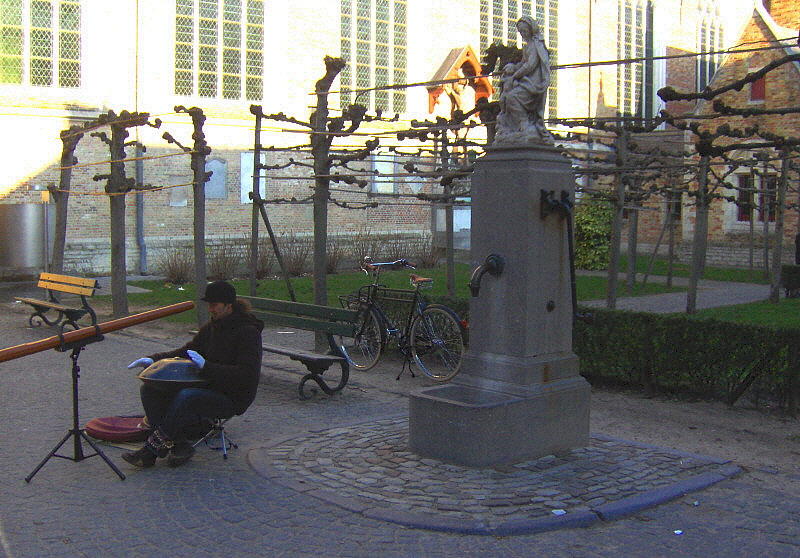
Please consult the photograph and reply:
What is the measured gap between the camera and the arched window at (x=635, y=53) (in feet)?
125

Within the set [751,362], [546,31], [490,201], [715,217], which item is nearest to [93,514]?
[490,201]

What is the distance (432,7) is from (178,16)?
33.1 feet

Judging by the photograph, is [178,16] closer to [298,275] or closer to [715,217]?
[298,275]

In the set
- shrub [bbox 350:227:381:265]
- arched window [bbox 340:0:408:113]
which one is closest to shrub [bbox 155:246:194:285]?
shrub [bbox 350:227:381:265]

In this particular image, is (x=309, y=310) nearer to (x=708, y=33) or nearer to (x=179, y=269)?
(x=179, y=269)

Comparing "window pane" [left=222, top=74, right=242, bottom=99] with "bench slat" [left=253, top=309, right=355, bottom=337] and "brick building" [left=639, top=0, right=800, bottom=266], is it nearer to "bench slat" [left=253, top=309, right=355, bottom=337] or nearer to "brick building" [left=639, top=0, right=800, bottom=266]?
"brick building" [left=639, top=0, right=800, bottom=266]

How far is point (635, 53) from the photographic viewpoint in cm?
3872

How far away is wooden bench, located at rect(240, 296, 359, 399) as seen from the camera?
955 cm

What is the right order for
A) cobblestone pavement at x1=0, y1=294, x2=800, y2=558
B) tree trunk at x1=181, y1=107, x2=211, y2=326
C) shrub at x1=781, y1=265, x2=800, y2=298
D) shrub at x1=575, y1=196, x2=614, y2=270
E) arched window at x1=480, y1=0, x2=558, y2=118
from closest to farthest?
cobblestone pavement at x1=0, y1=294, x2=800, y2=558
tree trunk at x1=181, y1=107, x2=211, y2=326
shrub at x1=781, y1=265, x2=800, y2=298
shrub at x1=575, y1=196, x2=614, y2=270
arched window at x1=480, y1=0, x2=558, y2=118

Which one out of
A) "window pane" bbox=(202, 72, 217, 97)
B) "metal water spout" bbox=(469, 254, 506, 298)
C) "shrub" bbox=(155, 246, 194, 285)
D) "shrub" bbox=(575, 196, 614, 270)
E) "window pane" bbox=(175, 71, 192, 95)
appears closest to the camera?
"metal water spout" bbox=(469, 254, 506, 298)

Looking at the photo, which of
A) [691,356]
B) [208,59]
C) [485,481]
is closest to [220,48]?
[208,59]

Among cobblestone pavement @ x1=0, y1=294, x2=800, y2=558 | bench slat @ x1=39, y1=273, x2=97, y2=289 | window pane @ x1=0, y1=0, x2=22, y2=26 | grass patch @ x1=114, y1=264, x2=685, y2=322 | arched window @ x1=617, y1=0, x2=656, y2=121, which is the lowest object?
cobblestone pavement @ x1=0, y1=294, x2=800, y2=558

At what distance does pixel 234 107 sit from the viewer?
27.2 metres

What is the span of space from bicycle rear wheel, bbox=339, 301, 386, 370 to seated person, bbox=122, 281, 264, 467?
13.0ft
